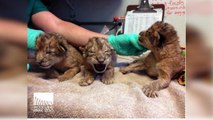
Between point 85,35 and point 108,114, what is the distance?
242 millimetres

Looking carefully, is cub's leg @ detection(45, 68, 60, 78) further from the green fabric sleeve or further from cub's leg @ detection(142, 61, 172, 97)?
cub's leg @ detection(142, 61, 172, 97)

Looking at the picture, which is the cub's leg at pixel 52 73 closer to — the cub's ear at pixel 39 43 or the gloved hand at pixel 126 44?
the cub's ear at pixel 39 43

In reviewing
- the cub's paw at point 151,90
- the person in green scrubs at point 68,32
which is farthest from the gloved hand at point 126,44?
the cub's paw at point 151,90

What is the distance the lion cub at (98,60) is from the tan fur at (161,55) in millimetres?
104

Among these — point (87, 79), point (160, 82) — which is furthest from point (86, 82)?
point (160, 82)

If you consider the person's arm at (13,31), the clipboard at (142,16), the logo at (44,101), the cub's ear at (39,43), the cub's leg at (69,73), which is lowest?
the logo at (44,101)

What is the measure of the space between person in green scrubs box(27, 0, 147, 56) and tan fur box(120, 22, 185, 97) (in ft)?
0.10

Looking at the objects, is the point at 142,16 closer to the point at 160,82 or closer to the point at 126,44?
the point at 126,44

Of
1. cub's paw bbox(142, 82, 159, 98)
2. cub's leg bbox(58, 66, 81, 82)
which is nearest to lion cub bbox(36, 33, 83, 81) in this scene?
cub's leg bbox(58, 66, 81, 82)

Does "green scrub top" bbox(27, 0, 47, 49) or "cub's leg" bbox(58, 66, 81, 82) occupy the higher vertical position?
"green scrub top" bbox(27, 0, 47, 49)

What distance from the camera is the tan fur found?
734 mm

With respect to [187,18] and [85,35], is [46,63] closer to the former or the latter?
[85,35]

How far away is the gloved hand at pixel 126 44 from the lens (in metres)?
0.75

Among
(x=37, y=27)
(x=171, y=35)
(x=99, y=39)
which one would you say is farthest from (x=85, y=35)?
(x=171, y=35)
